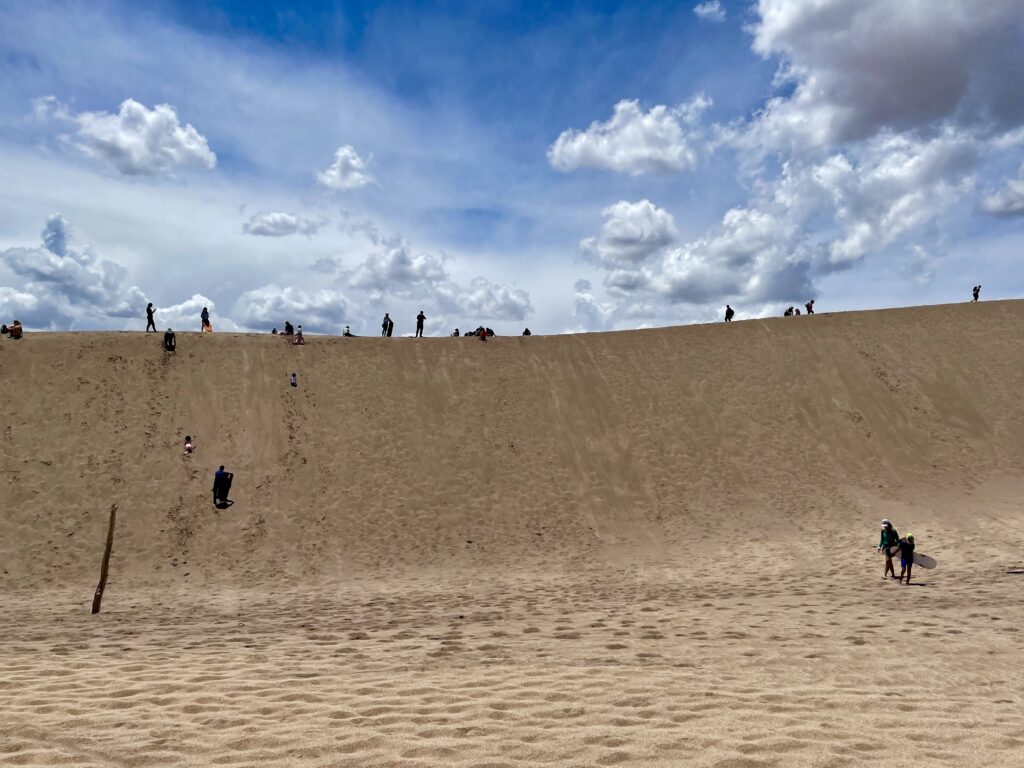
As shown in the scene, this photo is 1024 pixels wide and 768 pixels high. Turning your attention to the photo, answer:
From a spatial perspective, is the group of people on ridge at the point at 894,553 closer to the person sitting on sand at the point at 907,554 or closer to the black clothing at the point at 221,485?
the person sitting on sand at the point at 907,554

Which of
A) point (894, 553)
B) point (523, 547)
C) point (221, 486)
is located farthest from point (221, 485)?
point (894, 553)

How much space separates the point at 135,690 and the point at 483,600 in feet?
26.4

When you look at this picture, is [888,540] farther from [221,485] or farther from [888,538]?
[221,485]

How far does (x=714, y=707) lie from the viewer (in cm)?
607

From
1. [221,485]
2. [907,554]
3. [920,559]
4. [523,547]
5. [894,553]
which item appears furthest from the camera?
[221,485]

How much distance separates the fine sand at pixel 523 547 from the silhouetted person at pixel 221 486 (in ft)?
1.34

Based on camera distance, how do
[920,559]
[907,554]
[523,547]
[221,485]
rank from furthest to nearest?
[221,485] → [523,547] → [920,559] → [907,554]

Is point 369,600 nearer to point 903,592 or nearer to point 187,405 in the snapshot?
point 903,592

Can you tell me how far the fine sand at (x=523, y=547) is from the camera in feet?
18.7

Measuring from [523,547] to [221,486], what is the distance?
9607 mm

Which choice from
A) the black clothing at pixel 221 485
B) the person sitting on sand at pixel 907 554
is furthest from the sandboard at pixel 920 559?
the black clothing at pixel 221 485

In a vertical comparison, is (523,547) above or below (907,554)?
below

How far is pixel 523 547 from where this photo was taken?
66.8 ft

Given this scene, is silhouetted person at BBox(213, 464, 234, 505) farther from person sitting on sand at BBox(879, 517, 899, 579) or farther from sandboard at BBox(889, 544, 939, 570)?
sandboard at BBox(889, 544, 939, 570)
